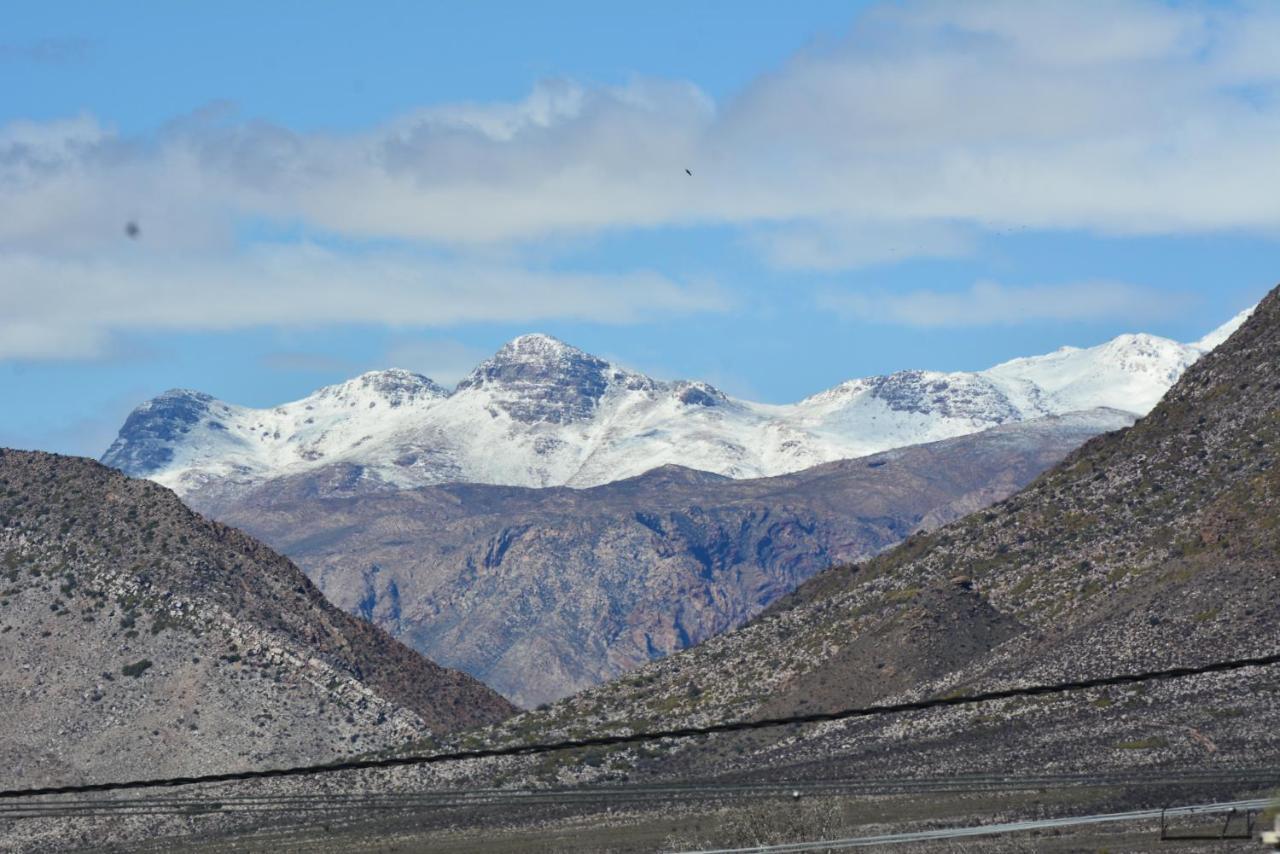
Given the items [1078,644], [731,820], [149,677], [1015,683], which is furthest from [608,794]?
[731,820]

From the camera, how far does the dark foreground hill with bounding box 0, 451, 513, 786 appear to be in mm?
176750

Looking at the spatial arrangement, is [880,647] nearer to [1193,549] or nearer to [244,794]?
[1193,549]

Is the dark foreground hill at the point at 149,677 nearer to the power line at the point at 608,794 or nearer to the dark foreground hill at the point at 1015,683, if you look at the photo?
the power line at the point at 608,794

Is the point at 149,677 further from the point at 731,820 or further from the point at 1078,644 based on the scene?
the point at 731,820

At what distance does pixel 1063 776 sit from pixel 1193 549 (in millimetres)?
44230

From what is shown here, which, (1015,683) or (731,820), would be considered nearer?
(731,820)

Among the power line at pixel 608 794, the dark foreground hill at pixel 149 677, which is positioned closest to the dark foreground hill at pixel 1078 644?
the power line at pixel 608 794

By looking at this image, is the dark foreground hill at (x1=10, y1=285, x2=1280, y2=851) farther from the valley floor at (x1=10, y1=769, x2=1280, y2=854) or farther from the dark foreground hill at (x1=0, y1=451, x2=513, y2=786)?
the dark foreground hill at (x1=0, y1=451, x2=513, y2=786)

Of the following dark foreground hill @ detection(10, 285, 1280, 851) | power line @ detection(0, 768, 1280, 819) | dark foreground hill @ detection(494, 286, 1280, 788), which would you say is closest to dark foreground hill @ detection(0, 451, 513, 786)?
power line @ detection(0, 768, 1280, 819)

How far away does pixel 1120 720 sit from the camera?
5876 inches

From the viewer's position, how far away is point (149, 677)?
605 feet

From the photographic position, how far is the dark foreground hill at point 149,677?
177 m

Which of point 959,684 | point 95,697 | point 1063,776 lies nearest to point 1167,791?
point 1063,776

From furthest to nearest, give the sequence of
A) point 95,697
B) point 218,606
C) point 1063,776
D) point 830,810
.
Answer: point 218,606, point 95,697, point 1063,776, point 830,810
